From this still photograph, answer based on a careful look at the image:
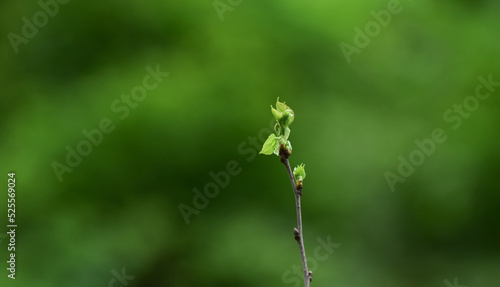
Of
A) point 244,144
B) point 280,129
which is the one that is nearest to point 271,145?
point 280,129

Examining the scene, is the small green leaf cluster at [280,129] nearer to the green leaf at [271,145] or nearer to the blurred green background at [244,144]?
the green leaf at [271,145]

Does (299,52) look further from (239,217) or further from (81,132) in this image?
(81,132)

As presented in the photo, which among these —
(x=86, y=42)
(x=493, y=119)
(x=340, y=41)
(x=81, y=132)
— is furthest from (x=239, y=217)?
(x=493, y=119)

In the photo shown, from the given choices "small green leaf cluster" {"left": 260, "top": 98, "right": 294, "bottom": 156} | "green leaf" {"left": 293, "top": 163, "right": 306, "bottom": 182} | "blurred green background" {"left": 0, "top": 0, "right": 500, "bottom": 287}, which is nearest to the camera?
"small green leaf cluster" {"left": 260, "top": 98, "right": 294, "bottom": 156}

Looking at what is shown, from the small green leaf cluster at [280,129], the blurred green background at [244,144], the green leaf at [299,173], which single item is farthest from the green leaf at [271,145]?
the blurred green background at [244,144]

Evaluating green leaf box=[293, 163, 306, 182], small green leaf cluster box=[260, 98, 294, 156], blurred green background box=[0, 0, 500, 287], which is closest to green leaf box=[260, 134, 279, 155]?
small green leaf cluster box=[260, 98, 294, 156]

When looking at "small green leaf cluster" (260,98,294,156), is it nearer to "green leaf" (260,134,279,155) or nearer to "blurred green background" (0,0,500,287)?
"green leaf" (260,134,279,155)
